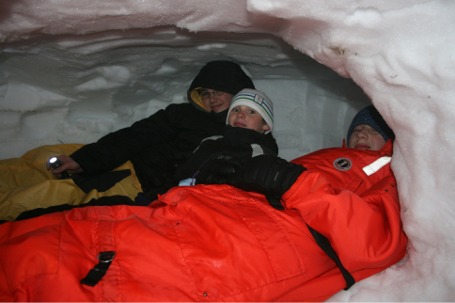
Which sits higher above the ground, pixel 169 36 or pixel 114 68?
pixel 169 36

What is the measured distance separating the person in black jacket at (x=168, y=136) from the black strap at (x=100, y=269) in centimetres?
83

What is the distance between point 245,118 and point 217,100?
0.31 m

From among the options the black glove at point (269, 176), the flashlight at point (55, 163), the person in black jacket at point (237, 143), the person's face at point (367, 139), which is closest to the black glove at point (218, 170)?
the person in black jacket at point (237, 143)

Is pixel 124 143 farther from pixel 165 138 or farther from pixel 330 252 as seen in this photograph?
pixel 330 252

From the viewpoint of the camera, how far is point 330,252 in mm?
1218

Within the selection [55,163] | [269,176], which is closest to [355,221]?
[269,176]

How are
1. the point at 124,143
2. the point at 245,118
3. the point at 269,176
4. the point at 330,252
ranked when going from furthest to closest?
the point at 124,143 → the point at 245,118 → the point at 269,176 → the point at 330,252

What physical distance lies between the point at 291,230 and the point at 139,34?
3.85ft

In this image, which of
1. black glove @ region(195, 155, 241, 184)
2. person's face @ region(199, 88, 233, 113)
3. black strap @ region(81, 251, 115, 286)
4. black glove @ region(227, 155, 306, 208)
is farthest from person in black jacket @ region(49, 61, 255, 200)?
black strap @ region(81, 251, 115, 286)

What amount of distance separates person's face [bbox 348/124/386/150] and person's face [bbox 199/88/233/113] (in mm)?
762

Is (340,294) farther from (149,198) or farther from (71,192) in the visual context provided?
(71,192)

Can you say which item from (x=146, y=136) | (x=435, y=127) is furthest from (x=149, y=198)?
(x=435, y=127)

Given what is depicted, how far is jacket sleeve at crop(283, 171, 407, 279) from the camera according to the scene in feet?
3.78

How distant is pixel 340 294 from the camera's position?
4.15 feet
